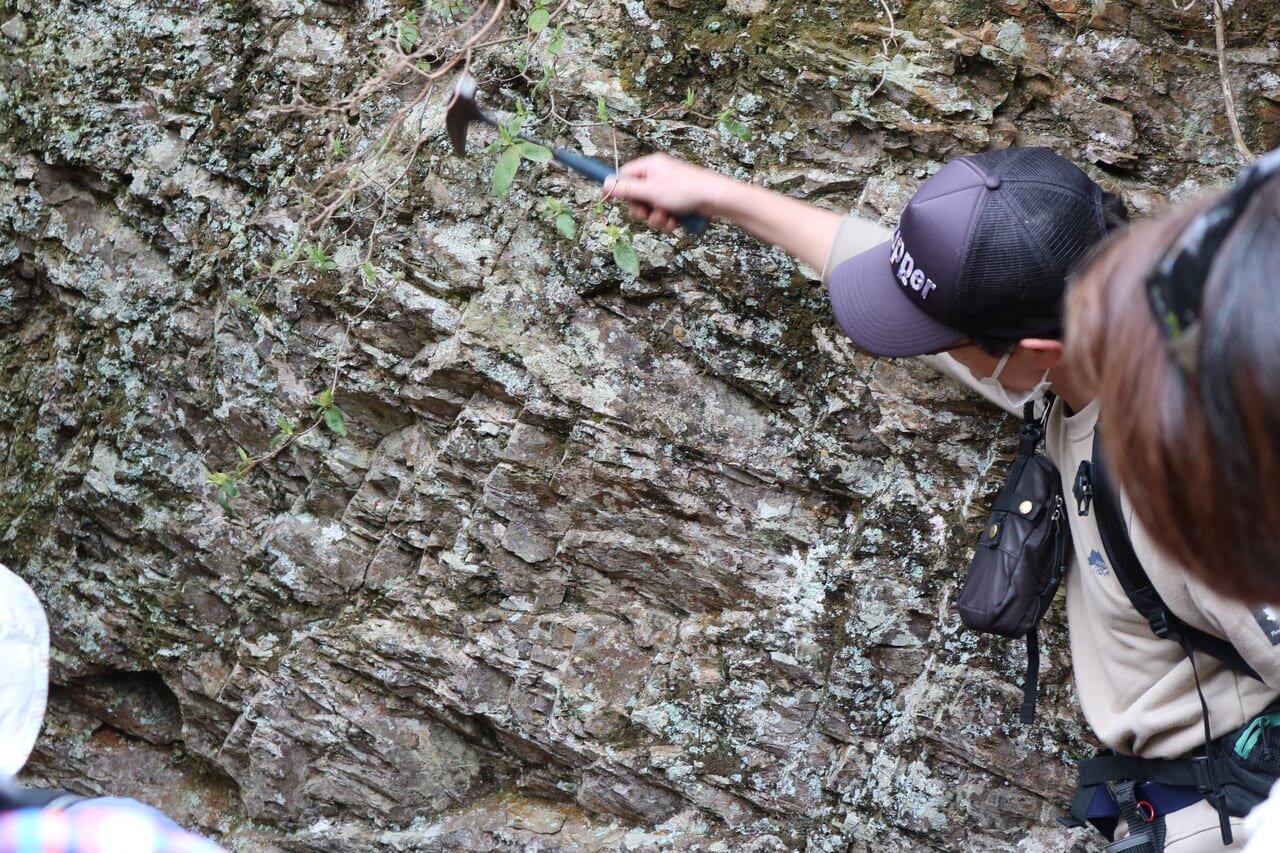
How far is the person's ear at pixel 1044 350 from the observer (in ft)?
6.19

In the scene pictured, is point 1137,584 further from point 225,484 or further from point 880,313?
point 225,484

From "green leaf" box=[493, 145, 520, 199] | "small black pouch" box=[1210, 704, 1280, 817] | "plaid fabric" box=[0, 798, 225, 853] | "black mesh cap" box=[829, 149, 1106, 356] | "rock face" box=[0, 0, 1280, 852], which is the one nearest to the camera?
"plaid fabric" box=[0, 798, 225, 853]

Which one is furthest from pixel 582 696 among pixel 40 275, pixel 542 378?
pixel 40 275

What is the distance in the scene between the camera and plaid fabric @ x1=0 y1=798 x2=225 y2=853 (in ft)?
3.21

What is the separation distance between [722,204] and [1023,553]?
1116 mm

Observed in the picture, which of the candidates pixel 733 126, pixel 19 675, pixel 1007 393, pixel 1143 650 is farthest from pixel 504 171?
pixel 1143 650

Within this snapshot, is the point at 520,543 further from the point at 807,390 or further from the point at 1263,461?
the point at 1263,461

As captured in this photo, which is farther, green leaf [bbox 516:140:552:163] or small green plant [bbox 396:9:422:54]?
small green plant [bbox 396:9:422:54]

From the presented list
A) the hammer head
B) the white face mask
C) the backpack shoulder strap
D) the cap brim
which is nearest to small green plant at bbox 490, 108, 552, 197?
the hammer head

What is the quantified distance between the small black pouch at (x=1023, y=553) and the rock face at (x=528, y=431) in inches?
26.4

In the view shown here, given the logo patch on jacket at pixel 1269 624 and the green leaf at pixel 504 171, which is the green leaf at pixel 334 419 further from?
the logo patch on jacket at pixel 1269 624

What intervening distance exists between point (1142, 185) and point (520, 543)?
86.9 inches

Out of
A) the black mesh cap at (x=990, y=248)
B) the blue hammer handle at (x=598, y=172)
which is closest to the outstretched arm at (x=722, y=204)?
the blue hammer handle at (x=598, y=172)

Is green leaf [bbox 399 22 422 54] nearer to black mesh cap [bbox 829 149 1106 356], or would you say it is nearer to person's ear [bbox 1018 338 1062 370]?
black mesh cap [bbox 829 149 1106 356]
